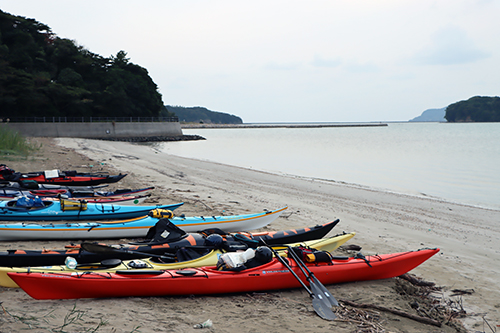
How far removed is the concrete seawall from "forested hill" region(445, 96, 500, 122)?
113296mm

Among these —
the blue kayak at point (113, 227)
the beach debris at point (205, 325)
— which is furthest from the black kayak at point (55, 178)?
the beach debris at point (205, 325)

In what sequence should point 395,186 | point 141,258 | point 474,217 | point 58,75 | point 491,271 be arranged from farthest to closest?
point 58,75, point 395,186, point 474,217, point 491,271, point 141,258

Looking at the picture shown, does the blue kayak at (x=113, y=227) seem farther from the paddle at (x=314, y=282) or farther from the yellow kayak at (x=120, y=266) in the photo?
the paddle at (x=314, y=282)

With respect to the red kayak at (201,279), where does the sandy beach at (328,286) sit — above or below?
below

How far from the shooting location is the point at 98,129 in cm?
3603

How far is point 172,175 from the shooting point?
41.7 feet

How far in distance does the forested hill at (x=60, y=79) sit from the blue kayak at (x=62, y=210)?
33.7 metres

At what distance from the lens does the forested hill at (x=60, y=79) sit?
115 feet

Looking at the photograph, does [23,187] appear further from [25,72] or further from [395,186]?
[25,72]

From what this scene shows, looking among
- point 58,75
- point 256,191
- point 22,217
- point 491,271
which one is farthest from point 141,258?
point 58,75

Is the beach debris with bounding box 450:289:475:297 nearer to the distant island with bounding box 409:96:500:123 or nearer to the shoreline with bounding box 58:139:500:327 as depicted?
the shoreline with bounding box 58:139:500:327

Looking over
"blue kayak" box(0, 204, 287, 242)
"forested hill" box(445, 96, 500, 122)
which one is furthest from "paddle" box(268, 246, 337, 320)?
"forested hill" box(445, 96, 500, 122)

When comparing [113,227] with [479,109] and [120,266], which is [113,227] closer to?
[120,266]

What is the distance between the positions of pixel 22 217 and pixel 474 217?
987 centimetres
